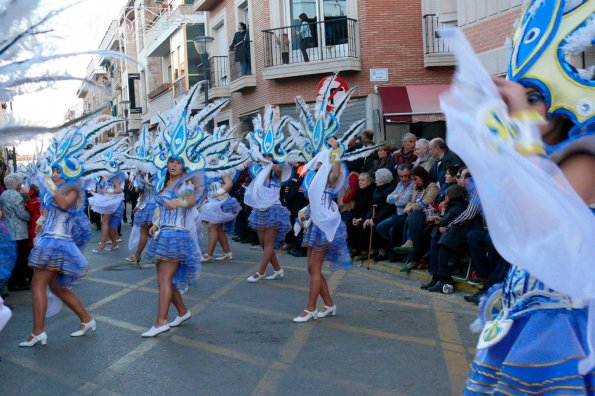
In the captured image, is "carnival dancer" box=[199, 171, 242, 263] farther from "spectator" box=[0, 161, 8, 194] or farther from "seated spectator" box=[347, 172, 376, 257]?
"spectator" box=[0, 161, 8, 194]

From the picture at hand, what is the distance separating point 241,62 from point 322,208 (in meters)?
16.4

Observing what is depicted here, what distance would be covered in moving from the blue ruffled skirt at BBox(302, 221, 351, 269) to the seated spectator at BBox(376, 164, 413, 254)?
117 inches

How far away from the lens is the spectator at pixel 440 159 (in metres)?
9.73

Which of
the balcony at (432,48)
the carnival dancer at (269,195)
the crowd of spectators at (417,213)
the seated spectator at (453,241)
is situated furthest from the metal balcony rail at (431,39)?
the seated spectator at (453,241)

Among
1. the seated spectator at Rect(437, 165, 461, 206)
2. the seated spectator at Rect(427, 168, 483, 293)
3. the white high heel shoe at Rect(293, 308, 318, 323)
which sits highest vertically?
the seated spectator at Rect(437, 165, 461, 206)

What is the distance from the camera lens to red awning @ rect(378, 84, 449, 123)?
17.6 meters

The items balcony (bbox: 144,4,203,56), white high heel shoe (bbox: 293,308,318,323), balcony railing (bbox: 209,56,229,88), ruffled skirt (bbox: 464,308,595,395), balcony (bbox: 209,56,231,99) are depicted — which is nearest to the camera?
ruffled skirt (bbox: 464,308,595,395)

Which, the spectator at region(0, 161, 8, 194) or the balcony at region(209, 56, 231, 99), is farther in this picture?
the balcony at region(209, 56, 231, 99)

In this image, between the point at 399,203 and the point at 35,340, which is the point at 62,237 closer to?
the point at 35,340

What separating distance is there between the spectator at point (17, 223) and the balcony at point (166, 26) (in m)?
19.0

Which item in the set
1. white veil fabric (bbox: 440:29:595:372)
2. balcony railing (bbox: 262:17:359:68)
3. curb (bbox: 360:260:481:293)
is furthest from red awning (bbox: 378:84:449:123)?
white veil fabric (bbox: 440:29:595:372)

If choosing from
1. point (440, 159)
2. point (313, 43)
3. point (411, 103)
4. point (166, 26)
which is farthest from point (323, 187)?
point (166, 26)

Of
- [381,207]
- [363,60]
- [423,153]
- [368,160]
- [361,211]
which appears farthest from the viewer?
[363,60]

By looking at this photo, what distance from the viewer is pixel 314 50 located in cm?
2039
